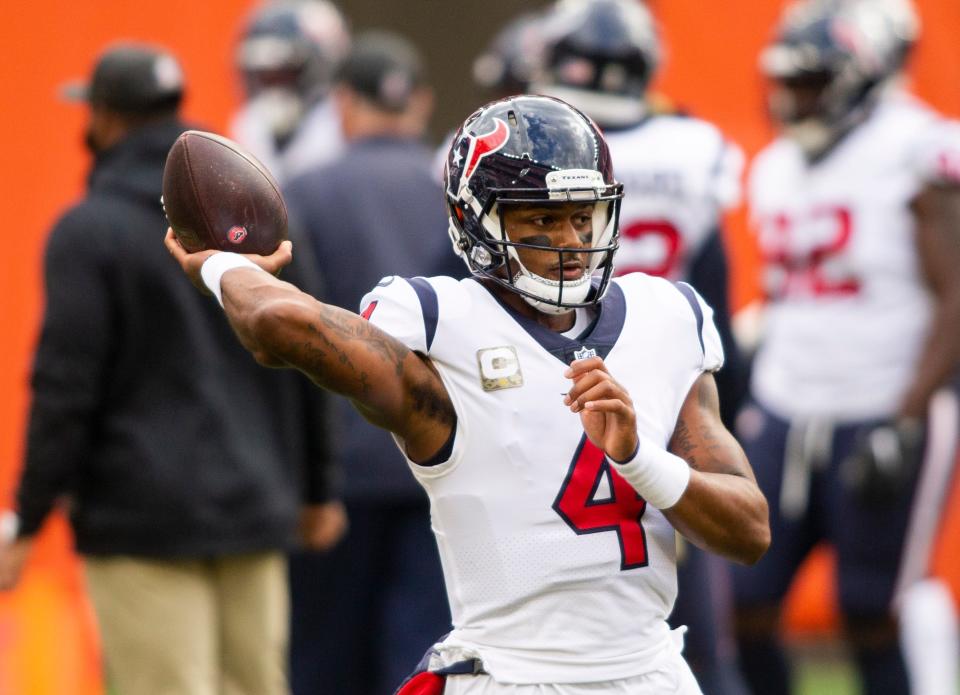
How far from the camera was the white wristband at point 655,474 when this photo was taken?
2576 millimetres

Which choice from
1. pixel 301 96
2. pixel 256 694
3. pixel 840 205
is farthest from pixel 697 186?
pixel 301 96

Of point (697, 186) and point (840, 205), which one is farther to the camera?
point (840, 205)

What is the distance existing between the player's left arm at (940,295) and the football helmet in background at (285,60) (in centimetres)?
278

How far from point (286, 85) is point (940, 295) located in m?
3.15

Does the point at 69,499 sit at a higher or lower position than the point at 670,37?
lower

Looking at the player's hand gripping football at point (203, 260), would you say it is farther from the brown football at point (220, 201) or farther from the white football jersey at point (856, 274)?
the white football jersey at point (856, 274)

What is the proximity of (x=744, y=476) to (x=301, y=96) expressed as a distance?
15.7 feet

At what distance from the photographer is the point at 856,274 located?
5.30 meters

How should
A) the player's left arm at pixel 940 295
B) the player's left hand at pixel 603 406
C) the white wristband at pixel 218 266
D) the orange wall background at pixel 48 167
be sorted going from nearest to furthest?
the player's left hand at pixel 603 406
the white wristband at pixel 218 266
the player's left arm at pixel 940 295
the orange wall background at pixel 48 167

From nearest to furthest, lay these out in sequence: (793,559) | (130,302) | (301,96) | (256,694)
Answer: (130,302)
(256,694)
(793,559)
(301,96)

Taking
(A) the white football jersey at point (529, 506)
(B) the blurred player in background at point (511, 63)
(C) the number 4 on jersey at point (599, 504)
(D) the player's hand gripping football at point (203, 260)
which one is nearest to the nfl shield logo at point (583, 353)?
(A) the white football jersey at point (529, 506)

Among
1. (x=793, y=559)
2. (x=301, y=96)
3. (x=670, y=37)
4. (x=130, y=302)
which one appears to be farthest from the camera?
(x=670, y=37)

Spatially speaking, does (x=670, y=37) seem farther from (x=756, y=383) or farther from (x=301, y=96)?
(x=756, y=383)

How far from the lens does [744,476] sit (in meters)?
2.79
